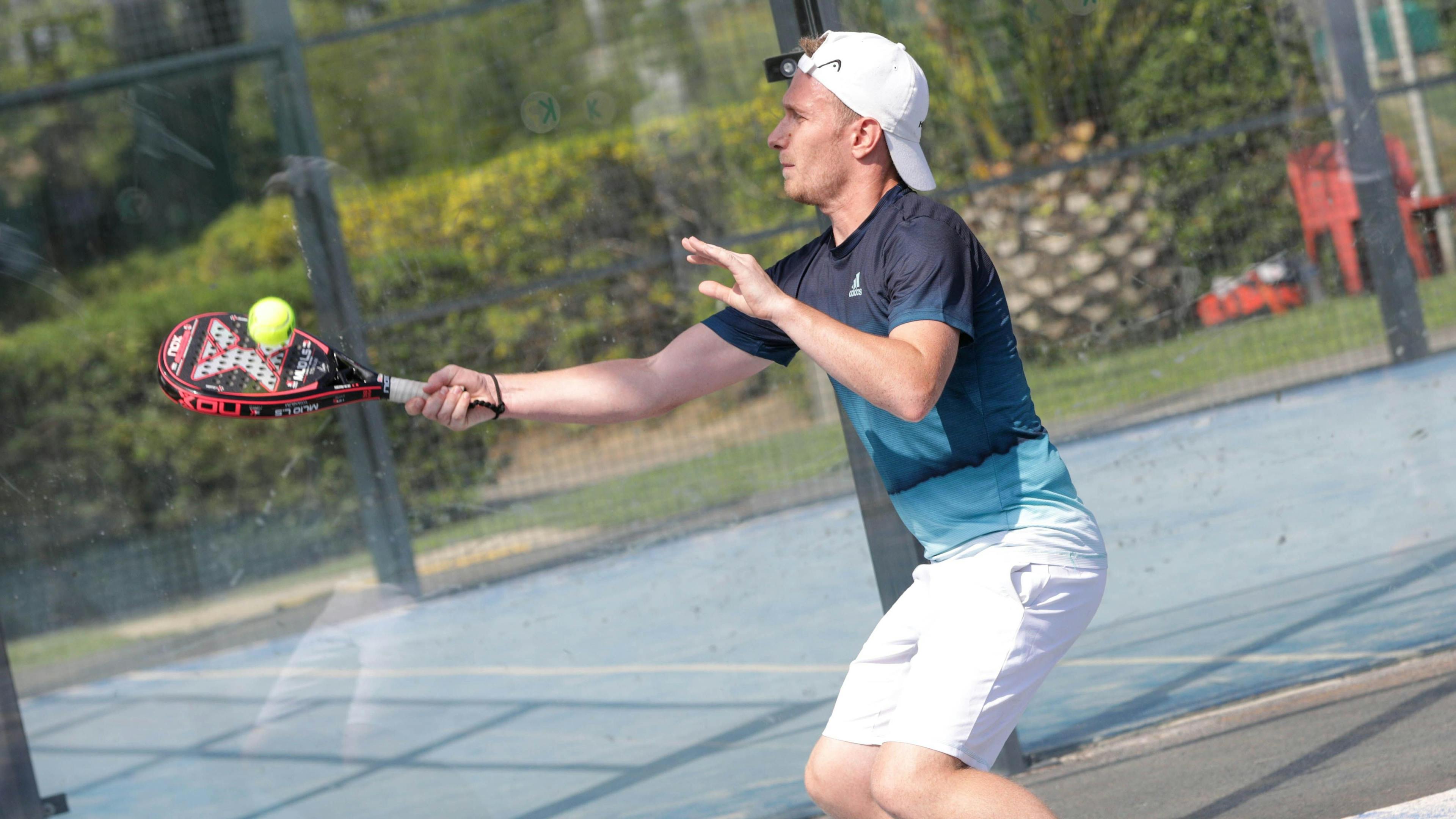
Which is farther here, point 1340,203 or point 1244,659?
point 1340,203

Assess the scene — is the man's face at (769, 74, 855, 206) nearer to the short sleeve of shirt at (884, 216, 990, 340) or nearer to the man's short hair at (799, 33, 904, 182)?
the man's short hair at (799, 33, 904, 182)

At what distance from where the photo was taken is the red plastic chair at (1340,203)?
512cm

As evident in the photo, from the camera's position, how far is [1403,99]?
5312 millimetres

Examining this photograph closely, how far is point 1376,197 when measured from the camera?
16.7ft

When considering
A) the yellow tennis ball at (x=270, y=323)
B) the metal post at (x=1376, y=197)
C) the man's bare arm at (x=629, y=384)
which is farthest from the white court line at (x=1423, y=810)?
the yellow tennis ball at (x=270, y=323)

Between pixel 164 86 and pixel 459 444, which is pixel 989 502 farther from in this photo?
pixel 164 86

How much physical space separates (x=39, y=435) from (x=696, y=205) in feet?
9.98

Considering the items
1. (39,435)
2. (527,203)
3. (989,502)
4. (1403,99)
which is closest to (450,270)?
(527,203)

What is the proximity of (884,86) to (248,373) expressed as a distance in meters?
1.44

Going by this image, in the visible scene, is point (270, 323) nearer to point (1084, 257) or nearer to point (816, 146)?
point (816, 146)

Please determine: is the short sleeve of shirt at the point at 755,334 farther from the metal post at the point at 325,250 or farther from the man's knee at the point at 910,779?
the metal post at the point at 325,250

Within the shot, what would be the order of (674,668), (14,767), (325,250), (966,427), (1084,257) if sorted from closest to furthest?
(966,427) → (14,767) → (674,668) → (325,250) → (1084,257)

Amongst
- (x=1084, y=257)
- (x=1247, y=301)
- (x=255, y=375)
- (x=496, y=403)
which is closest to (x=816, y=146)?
(x=496, y=403)

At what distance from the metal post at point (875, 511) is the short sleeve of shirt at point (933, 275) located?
1.31 m
